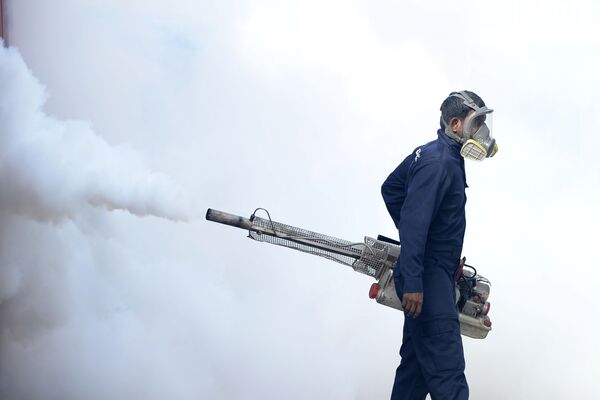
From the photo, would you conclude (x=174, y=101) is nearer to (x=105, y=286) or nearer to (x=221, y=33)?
(x=221, y=33)

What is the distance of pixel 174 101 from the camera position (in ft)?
21.8

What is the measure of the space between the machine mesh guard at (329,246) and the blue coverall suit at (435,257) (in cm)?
22

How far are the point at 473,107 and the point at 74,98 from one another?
2805 millimetres

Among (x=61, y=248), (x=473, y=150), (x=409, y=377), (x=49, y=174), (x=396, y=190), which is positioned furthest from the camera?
(x=61, y=248)

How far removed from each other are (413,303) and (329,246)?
637 millimetres

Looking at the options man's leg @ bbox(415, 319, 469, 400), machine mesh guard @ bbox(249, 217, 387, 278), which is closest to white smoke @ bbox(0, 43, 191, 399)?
machine mesh guard @ bbox(249, 217, 387, 278)

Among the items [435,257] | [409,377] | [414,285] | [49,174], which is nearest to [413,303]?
[414,285]

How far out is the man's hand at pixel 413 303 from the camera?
15.4 feet

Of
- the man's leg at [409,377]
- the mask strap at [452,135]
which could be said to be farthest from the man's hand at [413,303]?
the mask strap at [452,135]

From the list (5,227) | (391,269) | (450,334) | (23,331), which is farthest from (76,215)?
(450,334)

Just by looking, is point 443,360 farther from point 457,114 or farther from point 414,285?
point 457,114

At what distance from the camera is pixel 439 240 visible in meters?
4.88

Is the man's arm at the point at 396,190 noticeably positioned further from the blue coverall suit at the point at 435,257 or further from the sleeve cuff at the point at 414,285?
the sleeve cuff at the point at 414,285

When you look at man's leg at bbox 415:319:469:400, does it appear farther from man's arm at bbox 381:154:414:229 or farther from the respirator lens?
the respirator lens
